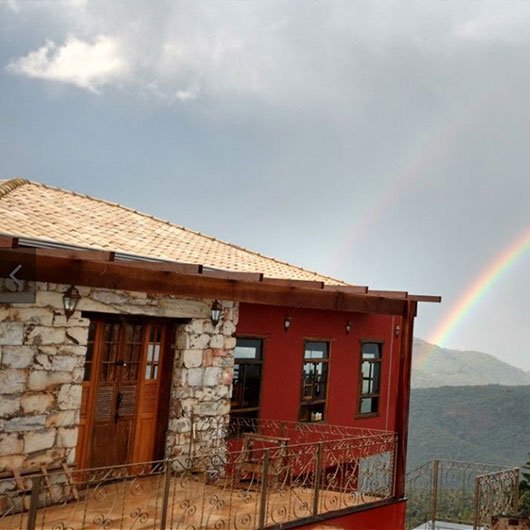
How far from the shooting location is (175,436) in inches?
374

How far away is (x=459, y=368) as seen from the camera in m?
106

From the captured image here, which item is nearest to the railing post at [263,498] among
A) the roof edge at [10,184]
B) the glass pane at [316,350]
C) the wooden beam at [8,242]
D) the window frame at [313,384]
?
the wooden beam at [8,242]

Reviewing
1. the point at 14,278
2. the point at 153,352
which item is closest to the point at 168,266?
the point at 14,278

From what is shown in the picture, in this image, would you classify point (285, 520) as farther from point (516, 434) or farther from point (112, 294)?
point (516, 434)

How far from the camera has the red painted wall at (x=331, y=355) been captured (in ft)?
38.9

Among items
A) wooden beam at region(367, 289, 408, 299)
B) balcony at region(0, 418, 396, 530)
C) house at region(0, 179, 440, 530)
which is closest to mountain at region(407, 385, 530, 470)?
house at region(0, 179, 440, 530)

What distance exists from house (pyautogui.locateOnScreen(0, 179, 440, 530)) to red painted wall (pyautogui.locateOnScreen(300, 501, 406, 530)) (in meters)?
0.03

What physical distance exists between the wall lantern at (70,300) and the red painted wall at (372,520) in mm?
3776

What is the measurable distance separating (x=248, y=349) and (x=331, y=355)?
96.6 inches

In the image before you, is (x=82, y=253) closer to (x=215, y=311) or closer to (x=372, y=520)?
(x=215, y=311)

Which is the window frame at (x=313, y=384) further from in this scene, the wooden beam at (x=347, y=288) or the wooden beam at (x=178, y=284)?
the wooden beam at (x=347, y=288)

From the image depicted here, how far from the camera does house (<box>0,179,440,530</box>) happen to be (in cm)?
748

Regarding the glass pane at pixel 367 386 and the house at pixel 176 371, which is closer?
the house at pixel 176 371

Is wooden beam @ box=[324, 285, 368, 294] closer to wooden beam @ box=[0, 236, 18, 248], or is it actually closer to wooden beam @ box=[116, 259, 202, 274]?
wooden beam @ box=[116, 259, 202, 274]
